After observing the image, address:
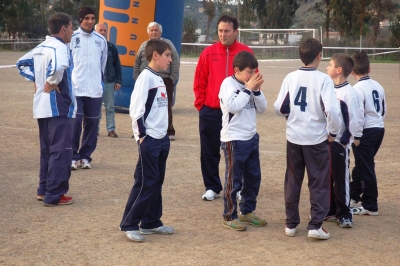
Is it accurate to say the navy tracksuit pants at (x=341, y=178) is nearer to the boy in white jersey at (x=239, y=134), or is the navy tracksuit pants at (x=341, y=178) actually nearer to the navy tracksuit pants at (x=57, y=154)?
the boy in white jersey at (x=239, y=134)

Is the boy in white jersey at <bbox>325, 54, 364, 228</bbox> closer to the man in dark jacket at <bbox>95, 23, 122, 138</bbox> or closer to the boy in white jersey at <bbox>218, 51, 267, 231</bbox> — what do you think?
the boy in white jersey at <bbox>218, 51, 267, 231</bbox>

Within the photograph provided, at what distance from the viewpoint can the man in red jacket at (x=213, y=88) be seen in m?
6.95

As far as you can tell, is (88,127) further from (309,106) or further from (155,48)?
(309,106)

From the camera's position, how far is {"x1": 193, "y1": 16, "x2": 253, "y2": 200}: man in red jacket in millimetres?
6949

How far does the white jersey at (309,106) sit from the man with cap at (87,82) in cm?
361

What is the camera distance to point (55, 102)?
680 cm

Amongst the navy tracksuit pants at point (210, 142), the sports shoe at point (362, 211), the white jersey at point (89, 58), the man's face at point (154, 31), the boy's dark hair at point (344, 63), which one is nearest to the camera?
the boy's dark hair at point (344, 63)

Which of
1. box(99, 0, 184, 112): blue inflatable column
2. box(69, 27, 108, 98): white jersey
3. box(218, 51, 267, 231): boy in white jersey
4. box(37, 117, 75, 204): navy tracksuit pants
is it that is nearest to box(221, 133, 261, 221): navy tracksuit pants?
box(218, 51, 267, 231): boy in white jersey

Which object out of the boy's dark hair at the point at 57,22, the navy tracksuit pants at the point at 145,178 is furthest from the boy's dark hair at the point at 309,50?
the boy's dark hair at the point at 57,22

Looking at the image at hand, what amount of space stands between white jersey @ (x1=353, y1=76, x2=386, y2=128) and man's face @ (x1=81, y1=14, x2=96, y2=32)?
12.7 ft

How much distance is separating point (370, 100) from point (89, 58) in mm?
4023

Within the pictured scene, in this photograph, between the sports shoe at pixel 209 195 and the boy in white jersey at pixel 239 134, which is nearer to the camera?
the boy in white jersey at pixel 239 134

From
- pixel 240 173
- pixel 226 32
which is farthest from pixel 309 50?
pixel 226 32

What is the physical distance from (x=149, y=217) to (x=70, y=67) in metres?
2.00
